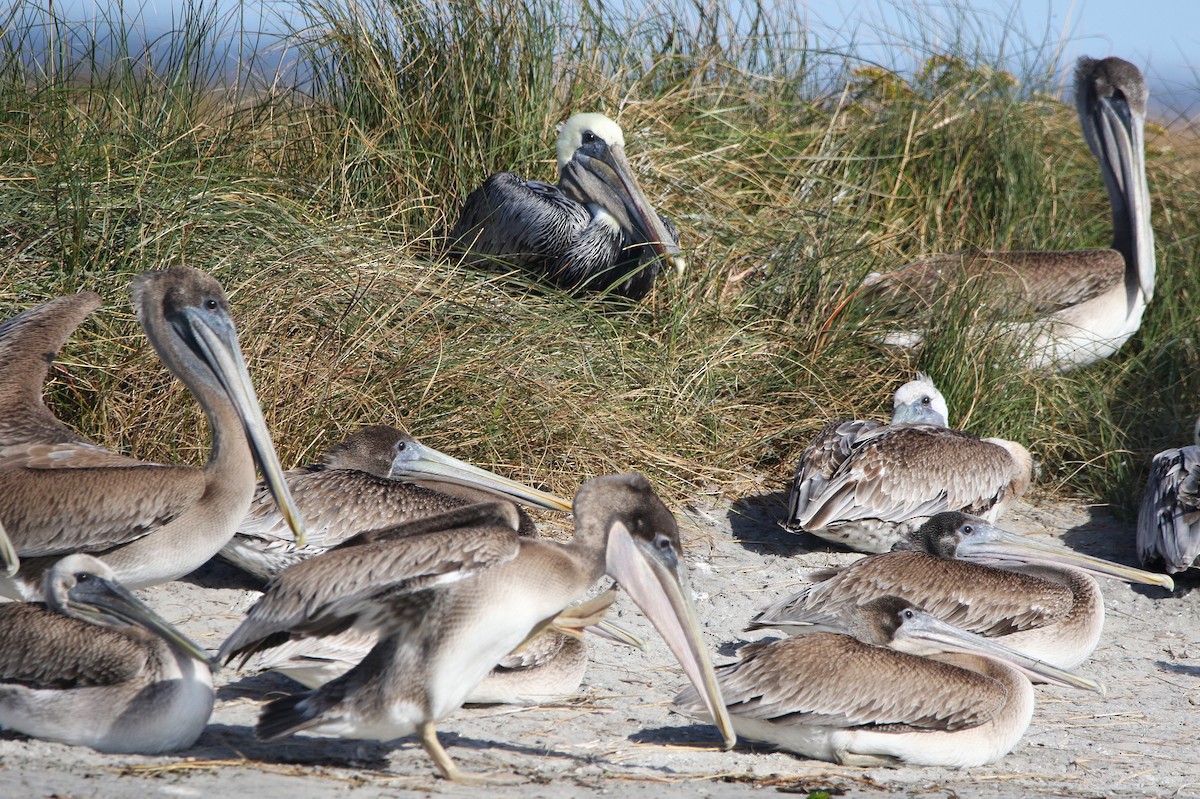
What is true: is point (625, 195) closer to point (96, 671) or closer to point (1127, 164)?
point (1127, 164)

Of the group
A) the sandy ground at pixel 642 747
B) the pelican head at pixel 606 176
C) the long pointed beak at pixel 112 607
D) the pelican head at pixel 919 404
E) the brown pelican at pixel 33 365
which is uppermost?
the pelican head at pixel 606 176

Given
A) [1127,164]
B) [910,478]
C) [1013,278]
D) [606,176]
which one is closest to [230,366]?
[910,478]

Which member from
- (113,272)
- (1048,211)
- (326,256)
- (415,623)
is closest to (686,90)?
(1048,211)

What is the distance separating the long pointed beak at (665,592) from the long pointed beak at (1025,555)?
1.97 metres

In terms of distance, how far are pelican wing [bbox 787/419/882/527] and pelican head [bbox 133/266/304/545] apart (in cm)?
226

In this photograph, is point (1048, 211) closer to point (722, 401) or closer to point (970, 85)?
point (970, 85)

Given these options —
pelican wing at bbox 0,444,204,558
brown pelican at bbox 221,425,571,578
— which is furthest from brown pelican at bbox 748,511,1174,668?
pelican wing at bbox 0,444,204,558

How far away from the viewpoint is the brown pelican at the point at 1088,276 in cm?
662

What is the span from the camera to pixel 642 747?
357cm

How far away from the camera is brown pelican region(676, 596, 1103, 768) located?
3502mm

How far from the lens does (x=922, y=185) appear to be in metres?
7.75

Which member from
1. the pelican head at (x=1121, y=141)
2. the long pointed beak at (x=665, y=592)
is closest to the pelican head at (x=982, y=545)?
the long pointed beak at (x=665, y=592)

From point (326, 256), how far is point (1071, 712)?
3349mm

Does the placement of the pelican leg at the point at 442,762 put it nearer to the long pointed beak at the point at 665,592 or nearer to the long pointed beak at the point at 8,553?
the long pointed beak at the point at 665,592
